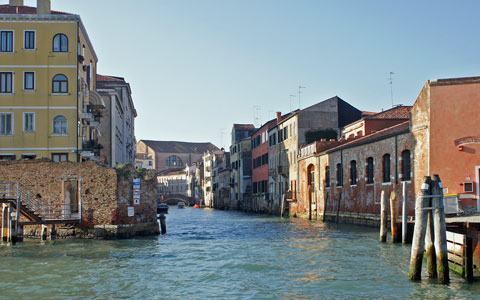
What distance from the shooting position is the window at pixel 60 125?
30672 millimetres

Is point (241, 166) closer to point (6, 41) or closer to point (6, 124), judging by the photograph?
point (6, 124)

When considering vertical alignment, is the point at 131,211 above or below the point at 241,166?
below

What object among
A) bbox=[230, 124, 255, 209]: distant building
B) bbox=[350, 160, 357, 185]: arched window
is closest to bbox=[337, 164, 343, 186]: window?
bbox=[350, 160, 357, 185]: arched window

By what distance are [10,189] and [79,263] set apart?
8.82 m

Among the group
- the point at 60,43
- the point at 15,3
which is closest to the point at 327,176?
the point at 60,43

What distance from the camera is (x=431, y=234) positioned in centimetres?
A: 1302

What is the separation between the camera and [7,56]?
30484 mm

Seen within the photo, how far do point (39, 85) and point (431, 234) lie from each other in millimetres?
24216

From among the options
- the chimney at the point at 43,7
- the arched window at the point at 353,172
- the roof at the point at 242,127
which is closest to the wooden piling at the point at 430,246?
the arched window at the point at 353,172

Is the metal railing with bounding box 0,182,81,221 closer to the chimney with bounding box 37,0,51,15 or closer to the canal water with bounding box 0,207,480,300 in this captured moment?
the canal water with bounding box 0,207,480,300

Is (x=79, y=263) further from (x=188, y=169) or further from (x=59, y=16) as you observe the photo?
(x=188, y=169)

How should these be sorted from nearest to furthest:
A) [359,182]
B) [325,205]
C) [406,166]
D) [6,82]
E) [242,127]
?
[406,166] → [6,82] → [359,182] → [325,205] → [242,127]

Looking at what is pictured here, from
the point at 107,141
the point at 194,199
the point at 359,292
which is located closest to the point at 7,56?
the point at 107,141

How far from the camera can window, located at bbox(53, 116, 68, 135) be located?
3067cm
